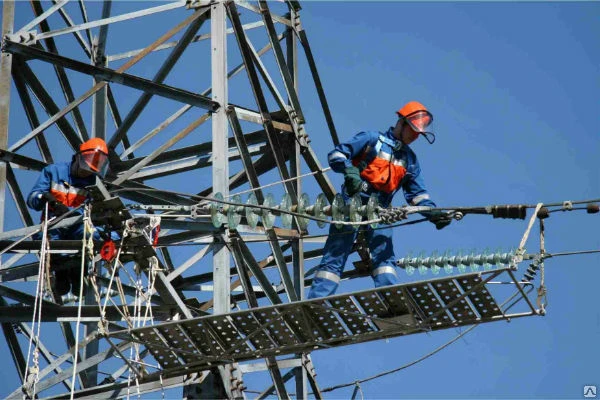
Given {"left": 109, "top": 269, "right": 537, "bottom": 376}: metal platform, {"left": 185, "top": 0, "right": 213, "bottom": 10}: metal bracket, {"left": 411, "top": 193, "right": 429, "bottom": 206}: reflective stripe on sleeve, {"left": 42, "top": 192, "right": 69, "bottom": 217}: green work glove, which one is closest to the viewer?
{"left": 109, "top": 269, "right": 537, "bottom": 376}: metal platform

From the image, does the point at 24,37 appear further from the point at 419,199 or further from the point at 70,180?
the point at 419,199

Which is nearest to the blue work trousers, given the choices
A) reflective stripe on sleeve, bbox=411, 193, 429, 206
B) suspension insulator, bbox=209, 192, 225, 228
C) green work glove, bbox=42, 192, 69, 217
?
reflective stripe on sleeve, bbox=411, 193, 429, 206

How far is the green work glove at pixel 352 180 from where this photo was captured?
78.7 ft

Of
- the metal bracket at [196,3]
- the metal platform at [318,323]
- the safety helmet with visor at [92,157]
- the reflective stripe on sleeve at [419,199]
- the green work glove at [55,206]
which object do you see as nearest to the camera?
the metal platform at [318,323]

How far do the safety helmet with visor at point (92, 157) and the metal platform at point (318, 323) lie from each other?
2830 millimetres

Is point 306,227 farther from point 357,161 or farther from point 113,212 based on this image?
point 113,212

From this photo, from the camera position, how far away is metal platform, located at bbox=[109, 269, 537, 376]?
2183 centimetres

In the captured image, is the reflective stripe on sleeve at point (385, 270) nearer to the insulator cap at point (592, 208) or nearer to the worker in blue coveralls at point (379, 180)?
the worker in blue coveralls at point (379, 180)

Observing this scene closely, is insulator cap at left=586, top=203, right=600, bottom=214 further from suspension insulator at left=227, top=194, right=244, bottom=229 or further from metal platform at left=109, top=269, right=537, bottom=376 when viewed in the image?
suspension insulator at left=227, top=194, right=244, bottom=229

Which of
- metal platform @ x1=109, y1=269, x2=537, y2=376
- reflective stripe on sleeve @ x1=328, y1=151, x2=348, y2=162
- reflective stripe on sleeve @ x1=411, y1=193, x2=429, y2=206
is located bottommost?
metal platform @ x1=109, y1=269, x2=537, y2=376

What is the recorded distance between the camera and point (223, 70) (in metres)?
25.6

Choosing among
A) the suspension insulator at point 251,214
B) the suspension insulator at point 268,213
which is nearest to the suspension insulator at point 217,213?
the suspension insulator at point 251,214

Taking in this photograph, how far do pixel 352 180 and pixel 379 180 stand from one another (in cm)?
74

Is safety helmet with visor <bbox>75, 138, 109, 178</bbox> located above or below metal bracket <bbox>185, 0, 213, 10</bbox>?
below
